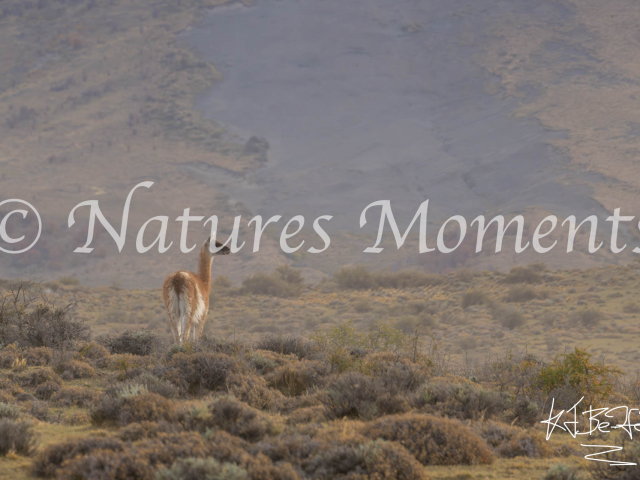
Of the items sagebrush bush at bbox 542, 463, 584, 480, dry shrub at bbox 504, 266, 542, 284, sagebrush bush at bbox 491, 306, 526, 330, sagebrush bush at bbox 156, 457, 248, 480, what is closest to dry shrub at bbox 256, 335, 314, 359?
sagebrush bush at bbox 542, 463, 584, 480

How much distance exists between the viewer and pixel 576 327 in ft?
101

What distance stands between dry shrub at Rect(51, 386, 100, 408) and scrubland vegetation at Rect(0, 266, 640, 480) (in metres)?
0.02

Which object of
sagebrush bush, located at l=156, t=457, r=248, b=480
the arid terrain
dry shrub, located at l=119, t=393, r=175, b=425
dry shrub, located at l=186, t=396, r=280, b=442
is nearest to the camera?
sagebrush bush, located at l=156, t=457, r=248, b=480

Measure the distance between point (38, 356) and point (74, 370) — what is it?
2.90 ft

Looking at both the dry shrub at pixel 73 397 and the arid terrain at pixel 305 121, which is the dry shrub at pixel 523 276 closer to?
the arid terrain at pixel 305 121

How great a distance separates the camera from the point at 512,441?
6836mm

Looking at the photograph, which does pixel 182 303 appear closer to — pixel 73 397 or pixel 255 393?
pixel 73 397

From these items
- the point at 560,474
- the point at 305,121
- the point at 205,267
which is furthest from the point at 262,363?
the point at 305,121

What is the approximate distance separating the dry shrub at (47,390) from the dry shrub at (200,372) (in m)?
1.51

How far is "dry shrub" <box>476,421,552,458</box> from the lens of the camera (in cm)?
671

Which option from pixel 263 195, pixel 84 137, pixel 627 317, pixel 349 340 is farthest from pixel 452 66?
pixel 349 340
